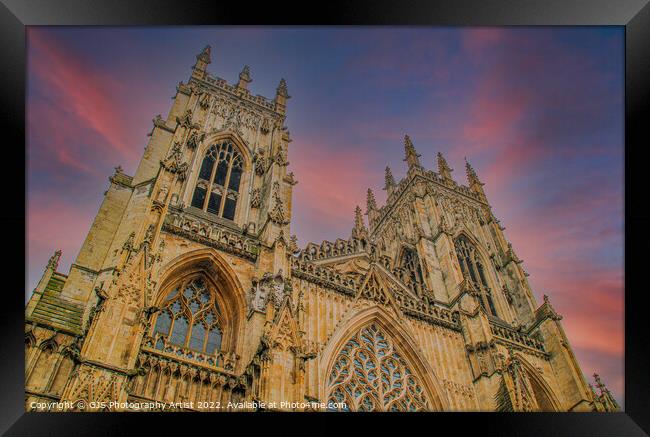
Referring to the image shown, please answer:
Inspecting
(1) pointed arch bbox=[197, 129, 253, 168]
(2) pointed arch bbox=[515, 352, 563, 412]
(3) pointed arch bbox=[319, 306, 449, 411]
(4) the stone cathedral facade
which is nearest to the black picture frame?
(4) the stone cathedral facade

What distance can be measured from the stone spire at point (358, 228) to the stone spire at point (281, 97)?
5404 mm

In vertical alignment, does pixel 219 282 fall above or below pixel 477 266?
below

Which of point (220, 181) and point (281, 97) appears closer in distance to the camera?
point (220, 181)

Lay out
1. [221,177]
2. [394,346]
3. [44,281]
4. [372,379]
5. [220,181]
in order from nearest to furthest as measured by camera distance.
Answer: [44,281], [372,379], [394,346], [220,181], [221,177]

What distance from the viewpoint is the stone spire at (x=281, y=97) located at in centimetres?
2230

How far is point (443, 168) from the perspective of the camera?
1112 inches

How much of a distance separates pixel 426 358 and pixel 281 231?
5672mm

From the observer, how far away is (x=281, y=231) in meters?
15.3

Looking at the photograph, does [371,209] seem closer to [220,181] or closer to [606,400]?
[220,181]

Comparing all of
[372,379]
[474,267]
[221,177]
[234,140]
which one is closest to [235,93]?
[234,140]

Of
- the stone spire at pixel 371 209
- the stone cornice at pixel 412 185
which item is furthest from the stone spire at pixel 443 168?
the stone spire at pixel 371 209

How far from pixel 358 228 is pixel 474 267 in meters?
5.60
